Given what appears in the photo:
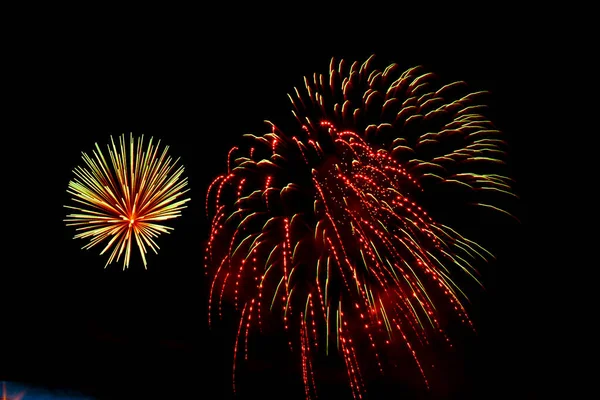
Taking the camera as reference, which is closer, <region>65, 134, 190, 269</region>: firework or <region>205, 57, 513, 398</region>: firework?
<region>205, 57, 513, 398</region>: firework

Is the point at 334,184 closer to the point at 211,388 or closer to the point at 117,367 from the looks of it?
the point at 211,388

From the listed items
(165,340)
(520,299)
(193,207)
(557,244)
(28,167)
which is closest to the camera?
(165,340)

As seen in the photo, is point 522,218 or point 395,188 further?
point 522,218

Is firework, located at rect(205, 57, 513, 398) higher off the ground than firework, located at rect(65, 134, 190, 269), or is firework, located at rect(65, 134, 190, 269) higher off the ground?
firework, located at rect(65, 134, 190, 269)

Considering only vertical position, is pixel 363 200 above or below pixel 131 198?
below

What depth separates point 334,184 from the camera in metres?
8.21

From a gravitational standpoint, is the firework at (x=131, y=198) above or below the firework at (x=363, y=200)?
above

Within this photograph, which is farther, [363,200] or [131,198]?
[131,198]

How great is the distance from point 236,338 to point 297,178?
3.04m

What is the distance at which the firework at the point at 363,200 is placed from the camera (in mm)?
7965

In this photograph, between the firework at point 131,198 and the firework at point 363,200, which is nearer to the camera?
the firework at point 363,200

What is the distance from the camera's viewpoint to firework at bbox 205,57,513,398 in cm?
796

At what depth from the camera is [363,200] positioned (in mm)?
7922

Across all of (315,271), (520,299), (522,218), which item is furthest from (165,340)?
(522,218)
